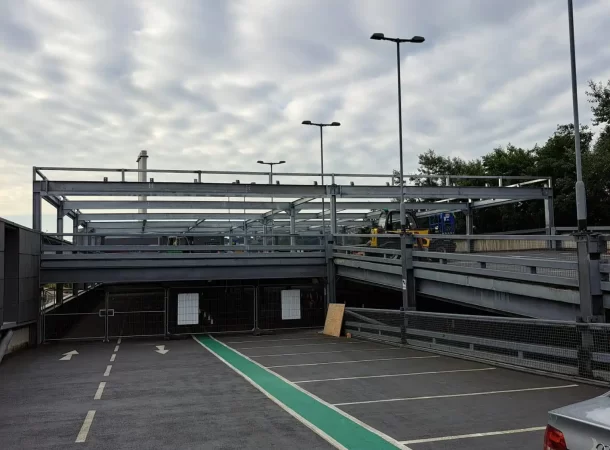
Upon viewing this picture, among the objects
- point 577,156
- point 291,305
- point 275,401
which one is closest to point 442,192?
point 291,305

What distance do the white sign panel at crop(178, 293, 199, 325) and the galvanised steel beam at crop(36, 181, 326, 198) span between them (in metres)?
4.56

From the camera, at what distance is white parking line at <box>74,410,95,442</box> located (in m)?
7.30

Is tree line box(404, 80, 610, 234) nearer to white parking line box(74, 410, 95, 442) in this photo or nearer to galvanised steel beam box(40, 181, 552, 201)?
galvanised steel beam box(40, 181, 552, 201)

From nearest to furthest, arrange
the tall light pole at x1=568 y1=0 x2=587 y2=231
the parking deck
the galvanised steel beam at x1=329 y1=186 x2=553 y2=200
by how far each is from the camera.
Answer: the parking deck < the tall light pole at x1=568 y1=0 x2=587 y2=231 < the galvanised steel beam at x1=329 y1=186 x2=553 y2=200

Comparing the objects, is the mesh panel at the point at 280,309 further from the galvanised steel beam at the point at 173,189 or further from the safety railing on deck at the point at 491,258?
the galvanised steel beam at the point at 173,189

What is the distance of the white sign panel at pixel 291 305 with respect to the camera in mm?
24562

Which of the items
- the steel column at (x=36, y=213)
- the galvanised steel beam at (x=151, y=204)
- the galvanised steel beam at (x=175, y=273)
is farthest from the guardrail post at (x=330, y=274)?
the steel column at (x=36, y=213)

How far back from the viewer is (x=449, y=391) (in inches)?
391

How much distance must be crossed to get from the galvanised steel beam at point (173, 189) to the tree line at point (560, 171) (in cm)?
1301

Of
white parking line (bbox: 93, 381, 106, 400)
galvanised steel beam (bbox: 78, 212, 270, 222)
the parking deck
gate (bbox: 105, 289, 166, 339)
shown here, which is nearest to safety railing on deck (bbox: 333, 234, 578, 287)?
the parking deck

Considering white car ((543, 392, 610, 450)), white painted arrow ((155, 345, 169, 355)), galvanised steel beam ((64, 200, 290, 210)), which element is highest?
galvanised steel beam ((64, 200, 290, 210))

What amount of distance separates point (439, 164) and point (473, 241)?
42.0 metres

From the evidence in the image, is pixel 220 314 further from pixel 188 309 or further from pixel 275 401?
pixel 275 401

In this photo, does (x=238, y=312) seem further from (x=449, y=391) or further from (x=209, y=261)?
(x=449, y=391)
